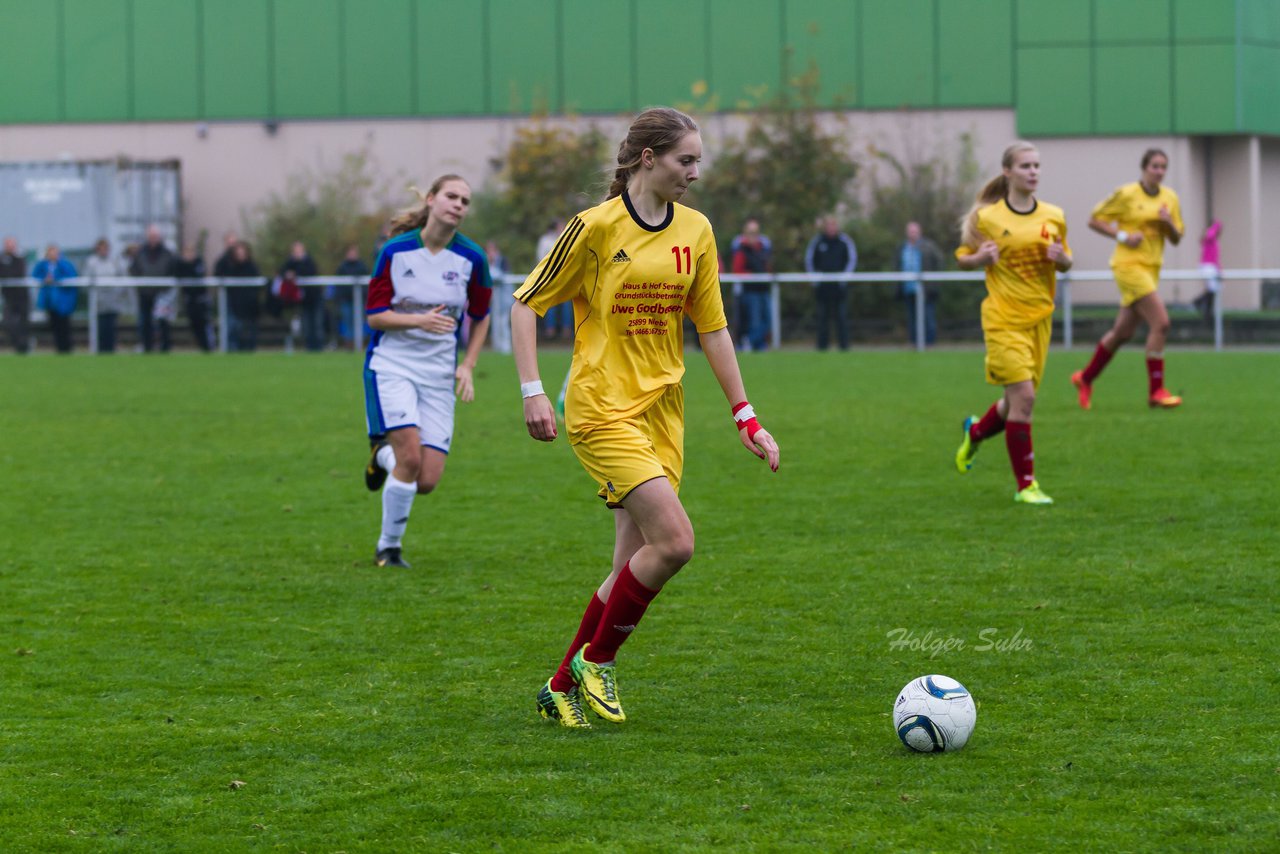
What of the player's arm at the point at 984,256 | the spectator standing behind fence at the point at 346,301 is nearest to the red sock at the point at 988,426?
the player's arm at the point at 984,256

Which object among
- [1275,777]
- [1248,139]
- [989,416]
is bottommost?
[1275,777]

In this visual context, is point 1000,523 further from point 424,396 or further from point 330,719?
point 330,719

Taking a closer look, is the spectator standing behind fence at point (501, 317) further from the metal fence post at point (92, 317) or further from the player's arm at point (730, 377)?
the player's arm at point (730, 377)

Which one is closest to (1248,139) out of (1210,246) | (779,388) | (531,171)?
(1210,246)

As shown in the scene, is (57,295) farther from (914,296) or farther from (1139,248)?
(1139,248)

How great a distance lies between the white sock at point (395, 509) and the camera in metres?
8.61

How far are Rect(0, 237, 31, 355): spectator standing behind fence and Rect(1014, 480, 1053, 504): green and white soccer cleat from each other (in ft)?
74.9

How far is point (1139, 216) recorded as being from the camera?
50.2 feet

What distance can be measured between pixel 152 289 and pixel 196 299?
2.75 ft

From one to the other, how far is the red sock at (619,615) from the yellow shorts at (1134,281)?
10.5 meters

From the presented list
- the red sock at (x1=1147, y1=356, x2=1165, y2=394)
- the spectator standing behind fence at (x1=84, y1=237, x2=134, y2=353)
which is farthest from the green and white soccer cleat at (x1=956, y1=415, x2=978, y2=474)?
the spectator standing behind fence at (x1=84, y1=237, x2=134, y2=353)

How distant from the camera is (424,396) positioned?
28.5 ft

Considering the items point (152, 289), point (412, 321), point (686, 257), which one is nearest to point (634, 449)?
point (686, 257)

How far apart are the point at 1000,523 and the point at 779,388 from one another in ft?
32.3
